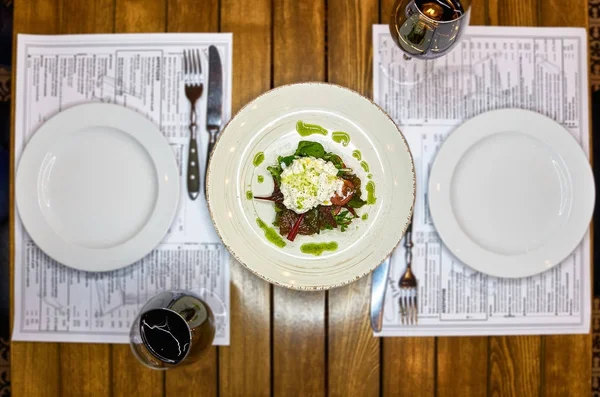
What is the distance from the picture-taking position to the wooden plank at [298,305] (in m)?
1.10

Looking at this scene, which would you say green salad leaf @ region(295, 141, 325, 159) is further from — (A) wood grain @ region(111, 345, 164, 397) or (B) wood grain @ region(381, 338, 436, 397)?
(A) wood grain @ region(111, 345, 164, 397)

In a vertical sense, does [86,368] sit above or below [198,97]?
below

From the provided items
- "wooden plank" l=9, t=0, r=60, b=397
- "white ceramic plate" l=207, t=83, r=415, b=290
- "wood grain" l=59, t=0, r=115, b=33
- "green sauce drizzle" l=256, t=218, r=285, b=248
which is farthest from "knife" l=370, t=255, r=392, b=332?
"wood grain" l=59, t=0, r=115, b=33

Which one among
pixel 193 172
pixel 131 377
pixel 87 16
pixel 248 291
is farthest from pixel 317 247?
pixel 87 16

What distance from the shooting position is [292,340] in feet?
3.61

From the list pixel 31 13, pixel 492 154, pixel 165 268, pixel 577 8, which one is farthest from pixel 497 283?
pixel 31 13

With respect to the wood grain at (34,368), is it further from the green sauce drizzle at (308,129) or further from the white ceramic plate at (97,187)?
the green sauce drizzle at (308,129)


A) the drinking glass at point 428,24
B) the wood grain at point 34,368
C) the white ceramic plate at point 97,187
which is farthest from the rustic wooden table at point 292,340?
the white ceramic plate at point 97,187

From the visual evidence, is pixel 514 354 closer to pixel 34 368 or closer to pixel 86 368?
pixel 86 368

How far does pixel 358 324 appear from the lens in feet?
3.61

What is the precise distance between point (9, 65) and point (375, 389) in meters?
1.31

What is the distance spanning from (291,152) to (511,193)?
537 mm

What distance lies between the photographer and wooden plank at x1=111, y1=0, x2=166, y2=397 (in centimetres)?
110

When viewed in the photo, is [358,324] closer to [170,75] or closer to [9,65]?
[170,75]
